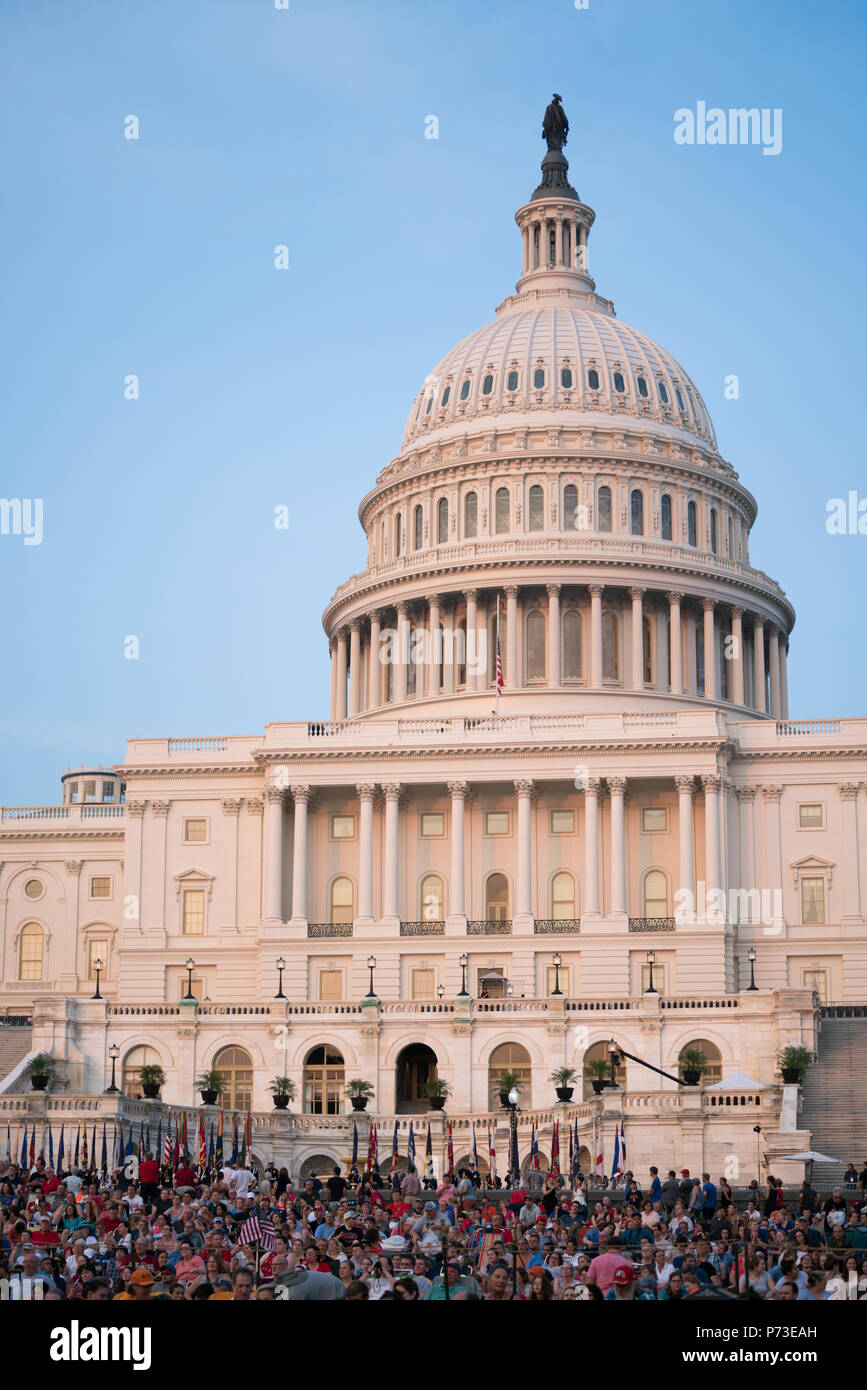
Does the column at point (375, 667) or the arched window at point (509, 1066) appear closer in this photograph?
the arched window at point (509, 1066)

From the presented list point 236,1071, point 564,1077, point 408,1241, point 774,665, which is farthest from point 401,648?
point 408,1241

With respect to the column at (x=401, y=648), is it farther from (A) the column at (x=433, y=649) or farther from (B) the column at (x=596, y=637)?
(B) the column at (x=596, y=637)

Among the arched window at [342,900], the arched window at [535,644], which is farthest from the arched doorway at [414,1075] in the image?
the arched window at [535,644]

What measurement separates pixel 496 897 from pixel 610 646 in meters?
21.0

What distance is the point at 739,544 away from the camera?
11744 cm

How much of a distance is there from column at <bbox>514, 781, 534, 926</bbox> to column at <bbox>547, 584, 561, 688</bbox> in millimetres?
17084

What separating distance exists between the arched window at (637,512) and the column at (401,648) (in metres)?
12.9

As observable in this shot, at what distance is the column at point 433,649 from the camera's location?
4262 inches

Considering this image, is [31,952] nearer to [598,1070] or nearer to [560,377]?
[598,1070]

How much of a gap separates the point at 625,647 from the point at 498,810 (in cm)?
1846

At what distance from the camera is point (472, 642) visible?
4193 inches

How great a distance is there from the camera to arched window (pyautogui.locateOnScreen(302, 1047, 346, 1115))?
71938 mm
